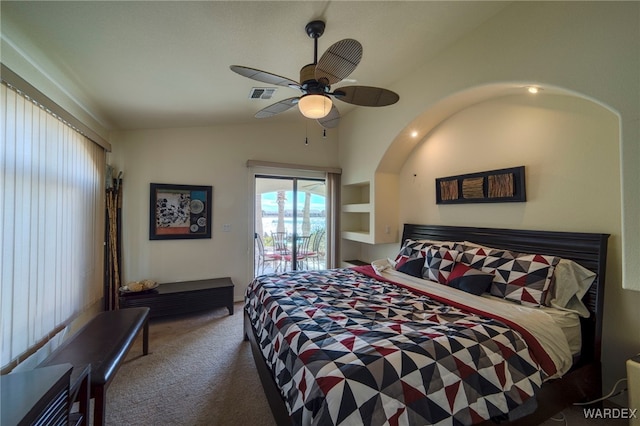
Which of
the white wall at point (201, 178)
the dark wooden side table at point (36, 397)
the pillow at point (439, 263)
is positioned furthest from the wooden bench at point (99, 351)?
the pillow at point (439, 263)

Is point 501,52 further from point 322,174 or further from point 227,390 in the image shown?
A: point 227,390

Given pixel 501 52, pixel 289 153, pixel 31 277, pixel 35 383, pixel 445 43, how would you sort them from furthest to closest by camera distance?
pixel 289 153, pixel 445 43, pixel 501 52, pixel 31 277, pixel 35 383

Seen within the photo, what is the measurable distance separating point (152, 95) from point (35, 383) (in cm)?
270

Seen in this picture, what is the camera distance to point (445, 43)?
2.70 metres

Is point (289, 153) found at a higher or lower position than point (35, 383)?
higher

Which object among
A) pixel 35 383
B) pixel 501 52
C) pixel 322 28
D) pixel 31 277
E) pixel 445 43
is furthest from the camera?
pixel 445 43

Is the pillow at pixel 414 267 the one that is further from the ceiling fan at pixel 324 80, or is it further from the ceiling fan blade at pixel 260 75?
the ceiling fan blade at pixel 260 75

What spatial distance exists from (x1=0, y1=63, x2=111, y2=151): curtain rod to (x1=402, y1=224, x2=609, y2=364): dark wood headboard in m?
3.98


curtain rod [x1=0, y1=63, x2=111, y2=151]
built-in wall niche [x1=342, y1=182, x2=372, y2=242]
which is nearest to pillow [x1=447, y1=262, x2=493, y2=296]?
built-in wall niche [x1=342, y1=182, x2=372, y2=242]

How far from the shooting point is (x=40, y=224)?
83.3 inches

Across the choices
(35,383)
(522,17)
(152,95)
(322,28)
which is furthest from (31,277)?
(522,17)

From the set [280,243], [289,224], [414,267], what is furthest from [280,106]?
[280,243]

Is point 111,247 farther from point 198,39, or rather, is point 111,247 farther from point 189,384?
point 198,39

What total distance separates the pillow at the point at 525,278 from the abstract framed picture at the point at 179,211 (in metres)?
3.77
